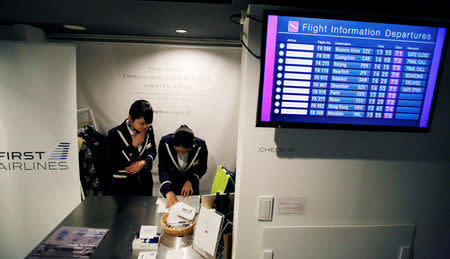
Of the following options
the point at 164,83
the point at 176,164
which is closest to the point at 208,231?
the point at 176,164

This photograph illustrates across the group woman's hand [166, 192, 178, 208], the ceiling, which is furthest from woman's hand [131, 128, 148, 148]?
the ceiling

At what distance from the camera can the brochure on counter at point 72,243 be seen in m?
1.44

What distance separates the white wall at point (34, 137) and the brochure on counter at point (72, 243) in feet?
2.96

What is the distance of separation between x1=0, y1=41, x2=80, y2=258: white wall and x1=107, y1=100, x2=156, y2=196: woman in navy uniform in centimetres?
42

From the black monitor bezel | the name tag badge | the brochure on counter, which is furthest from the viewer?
the name tag badge

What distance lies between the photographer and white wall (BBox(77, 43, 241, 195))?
313 centimetres

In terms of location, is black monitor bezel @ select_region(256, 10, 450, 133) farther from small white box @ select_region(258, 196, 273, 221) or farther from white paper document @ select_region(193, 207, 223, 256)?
white paper document @ select_region(193, 207, 223, 256)

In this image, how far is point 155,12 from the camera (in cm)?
189

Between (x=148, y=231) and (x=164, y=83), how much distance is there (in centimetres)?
208

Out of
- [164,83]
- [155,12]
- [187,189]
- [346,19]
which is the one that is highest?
[155,12]

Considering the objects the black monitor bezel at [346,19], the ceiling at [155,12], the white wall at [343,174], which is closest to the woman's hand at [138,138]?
the ceiling at [155,12]

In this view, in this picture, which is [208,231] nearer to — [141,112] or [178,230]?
[178,230]

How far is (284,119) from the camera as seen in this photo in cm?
115

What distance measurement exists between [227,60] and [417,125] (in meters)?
2.36
